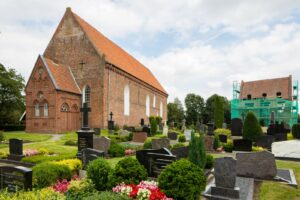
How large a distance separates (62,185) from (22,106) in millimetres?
40465

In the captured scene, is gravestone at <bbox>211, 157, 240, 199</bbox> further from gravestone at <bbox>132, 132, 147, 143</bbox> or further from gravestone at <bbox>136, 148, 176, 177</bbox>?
gravestone at <bbox>132, 132, 147, 143</bbox>

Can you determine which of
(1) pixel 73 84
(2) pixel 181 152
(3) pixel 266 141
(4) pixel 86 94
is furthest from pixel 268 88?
(2) pixel 181 152

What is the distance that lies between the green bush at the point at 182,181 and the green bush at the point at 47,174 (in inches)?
126

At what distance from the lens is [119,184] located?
22.1ft

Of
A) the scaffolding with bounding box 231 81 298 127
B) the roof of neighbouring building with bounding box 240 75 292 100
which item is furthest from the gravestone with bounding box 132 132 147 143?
the roof of neighbouring building with bounding box 240 75 292 100

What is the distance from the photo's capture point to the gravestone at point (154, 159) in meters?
7.92

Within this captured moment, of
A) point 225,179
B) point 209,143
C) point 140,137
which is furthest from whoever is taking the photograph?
point 140,137

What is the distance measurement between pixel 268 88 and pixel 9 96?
4451cm

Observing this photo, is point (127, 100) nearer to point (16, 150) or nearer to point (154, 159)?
point (16, 150)

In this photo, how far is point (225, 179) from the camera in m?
6.43

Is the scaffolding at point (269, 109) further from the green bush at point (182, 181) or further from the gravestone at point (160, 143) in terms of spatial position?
the green bush at point (182, 181)

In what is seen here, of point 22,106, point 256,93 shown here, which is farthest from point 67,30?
point 256,93

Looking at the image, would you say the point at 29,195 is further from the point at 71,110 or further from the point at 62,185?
the point at 71,110

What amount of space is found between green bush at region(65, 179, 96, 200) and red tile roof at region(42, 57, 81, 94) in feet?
64.2
